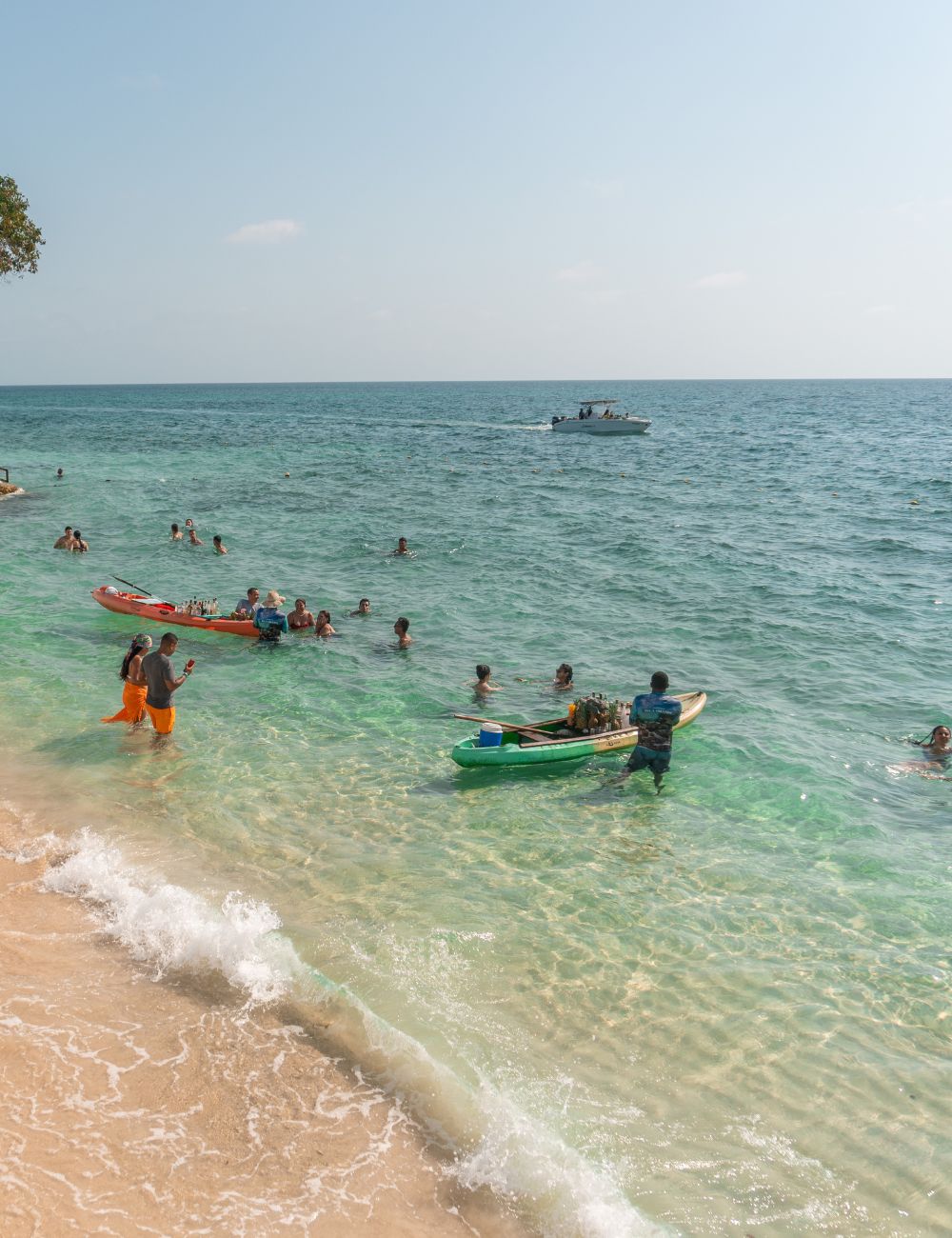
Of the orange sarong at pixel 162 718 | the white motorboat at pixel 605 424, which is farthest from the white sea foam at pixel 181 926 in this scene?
the white motorboat at pixel 605 424

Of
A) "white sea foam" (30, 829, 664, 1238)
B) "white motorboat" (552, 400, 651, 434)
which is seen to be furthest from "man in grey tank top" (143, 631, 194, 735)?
"white motorboat" (552, 400, 651, 434)

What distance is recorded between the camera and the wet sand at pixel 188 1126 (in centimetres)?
589

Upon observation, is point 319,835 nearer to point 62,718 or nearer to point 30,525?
point 62,718

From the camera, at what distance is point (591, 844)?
1157cm

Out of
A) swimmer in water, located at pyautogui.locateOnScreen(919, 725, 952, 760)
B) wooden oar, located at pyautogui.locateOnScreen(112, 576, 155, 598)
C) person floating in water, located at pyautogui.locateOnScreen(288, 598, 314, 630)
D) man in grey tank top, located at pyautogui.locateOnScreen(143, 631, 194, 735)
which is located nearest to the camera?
man in grey tank top, located at pyautogui.locateOnScreen(143, 631, 194, 735)

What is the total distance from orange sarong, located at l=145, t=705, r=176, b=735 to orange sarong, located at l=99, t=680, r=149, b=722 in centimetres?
28

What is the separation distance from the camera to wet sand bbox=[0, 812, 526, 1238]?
5891 millimetres

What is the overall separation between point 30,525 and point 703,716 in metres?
29.0

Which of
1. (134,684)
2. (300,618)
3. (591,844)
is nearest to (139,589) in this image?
(300,618)

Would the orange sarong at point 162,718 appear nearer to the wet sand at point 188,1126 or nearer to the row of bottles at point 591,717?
the wet sand at point 188,1126

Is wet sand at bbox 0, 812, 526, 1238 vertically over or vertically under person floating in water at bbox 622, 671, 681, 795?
under

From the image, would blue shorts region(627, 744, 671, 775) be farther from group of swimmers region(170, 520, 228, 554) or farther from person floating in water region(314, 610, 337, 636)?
group of swimmers region(170, 520, 228, 554)

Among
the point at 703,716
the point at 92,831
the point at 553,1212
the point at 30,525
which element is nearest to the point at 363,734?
the point at 92,831

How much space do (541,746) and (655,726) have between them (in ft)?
6.15
